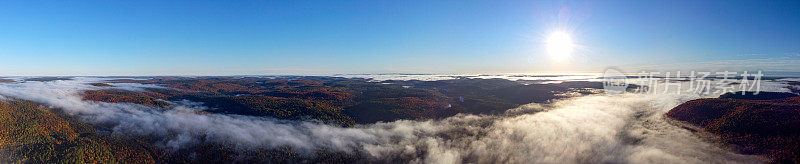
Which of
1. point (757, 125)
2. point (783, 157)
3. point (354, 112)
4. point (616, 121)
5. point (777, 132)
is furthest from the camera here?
point (354, 112)

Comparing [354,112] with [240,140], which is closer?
[240,140]

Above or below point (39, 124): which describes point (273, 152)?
below

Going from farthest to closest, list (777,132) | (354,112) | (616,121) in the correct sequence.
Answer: (354,112)
(616,121)
(777,132)

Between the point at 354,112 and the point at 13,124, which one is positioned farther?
the point at 354,112

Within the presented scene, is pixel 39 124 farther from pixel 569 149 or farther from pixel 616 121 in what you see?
pixel 616 121

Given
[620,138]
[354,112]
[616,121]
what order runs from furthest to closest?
[354,112], [616,121], [620,138]

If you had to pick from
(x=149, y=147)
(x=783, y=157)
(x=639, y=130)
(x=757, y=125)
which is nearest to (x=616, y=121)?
(x=639, y=130)

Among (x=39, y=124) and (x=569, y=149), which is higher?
(x=39, y=124)

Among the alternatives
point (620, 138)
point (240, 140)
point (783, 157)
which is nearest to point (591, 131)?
point (620, 138)

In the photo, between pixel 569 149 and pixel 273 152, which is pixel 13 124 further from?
pixel 569 149
